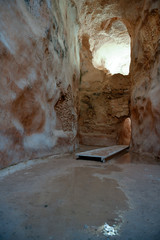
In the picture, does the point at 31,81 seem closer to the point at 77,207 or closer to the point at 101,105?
the point at 77,207

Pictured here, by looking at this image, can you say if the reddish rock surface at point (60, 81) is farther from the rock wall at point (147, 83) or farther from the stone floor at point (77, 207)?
the stone floor at point (77, 207)

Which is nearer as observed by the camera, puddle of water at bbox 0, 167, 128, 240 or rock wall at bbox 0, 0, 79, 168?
puddle of water at bbox 0, 167, 128, 240

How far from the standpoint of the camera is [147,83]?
5355 mm

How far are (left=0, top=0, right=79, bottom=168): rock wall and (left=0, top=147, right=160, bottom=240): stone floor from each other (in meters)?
0.94

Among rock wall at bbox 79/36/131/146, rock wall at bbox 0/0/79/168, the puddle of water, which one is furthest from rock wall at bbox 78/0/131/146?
the puddle of water

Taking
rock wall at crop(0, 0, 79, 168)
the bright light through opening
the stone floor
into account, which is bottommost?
the stone floor

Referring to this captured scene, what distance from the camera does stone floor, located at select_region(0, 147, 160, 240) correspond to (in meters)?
1.21

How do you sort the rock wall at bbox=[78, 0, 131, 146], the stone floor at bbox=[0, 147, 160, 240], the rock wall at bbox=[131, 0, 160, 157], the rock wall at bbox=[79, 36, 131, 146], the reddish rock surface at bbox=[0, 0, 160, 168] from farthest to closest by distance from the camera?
the rock wall at bbox=[79, 36, 131, 146] < the rock wall at bbox=[78, 0, 131, 146] < the rock wall at bbox=[131, 0, 160, 157] < the reddish rock surface at bbox=[0, 0, 160, 168] < the stone floor at bbox=[0, 147, 160, 240]

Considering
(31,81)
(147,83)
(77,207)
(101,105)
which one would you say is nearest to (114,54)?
(101,105)

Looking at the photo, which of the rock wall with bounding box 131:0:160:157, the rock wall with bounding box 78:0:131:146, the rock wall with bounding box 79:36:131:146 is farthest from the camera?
the rock wall with bounding box 79:36:131:146

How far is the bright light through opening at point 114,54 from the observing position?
10.6 metres

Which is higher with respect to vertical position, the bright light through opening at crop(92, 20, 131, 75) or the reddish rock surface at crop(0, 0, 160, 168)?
the bright light through opening at crop(92, 20, 131, 75)

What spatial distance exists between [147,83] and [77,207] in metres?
4.89

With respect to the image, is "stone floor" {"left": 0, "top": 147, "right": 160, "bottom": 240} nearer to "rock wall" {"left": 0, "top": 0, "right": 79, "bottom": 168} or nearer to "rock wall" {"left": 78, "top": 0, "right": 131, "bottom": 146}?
"rock wall" {"left": 0, "top": 0, "right": 79, "bottom": 168}
